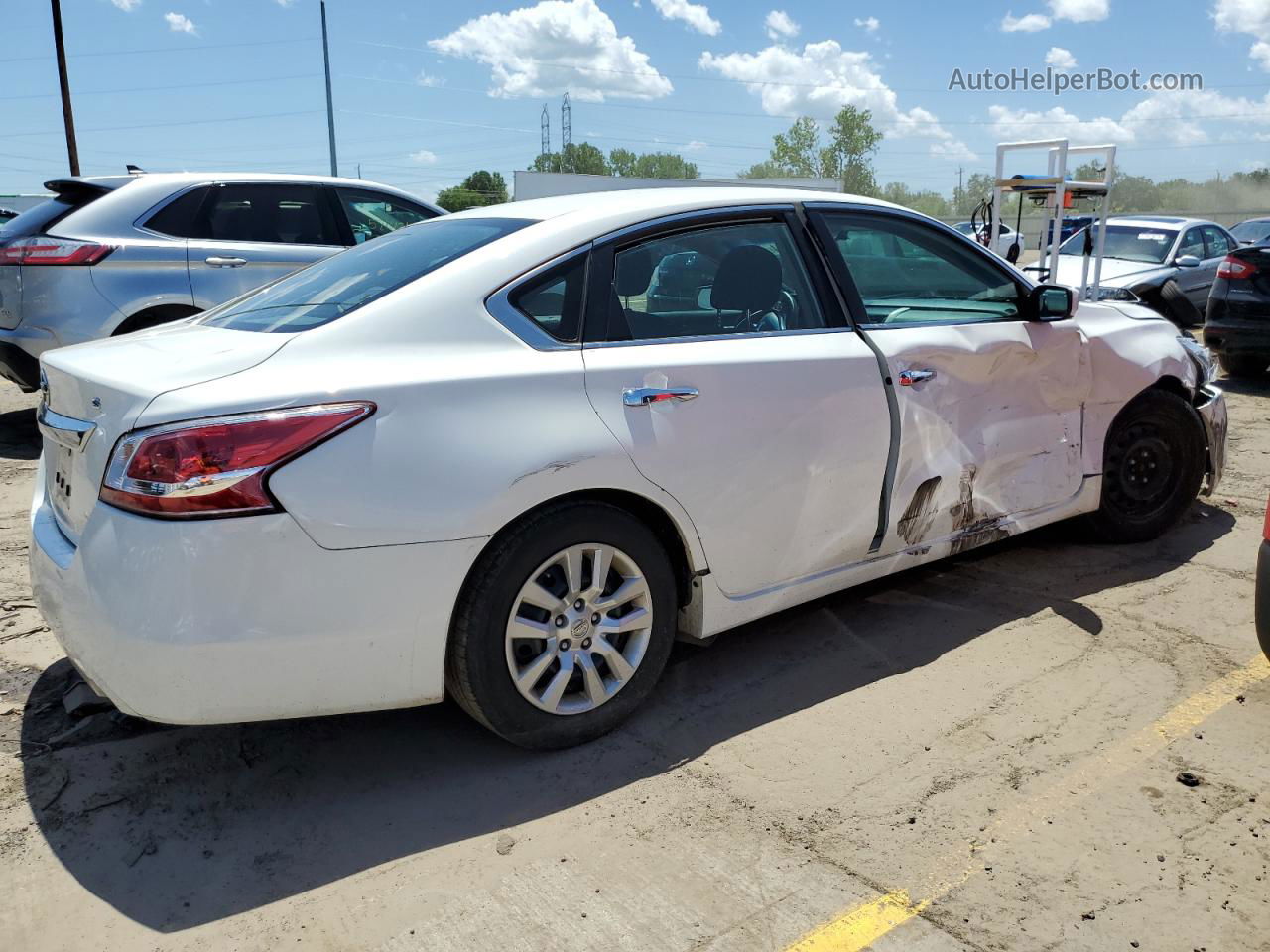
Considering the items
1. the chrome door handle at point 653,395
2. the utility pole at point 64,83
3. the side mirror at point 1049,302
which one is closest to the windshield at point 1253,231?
the side mirror at point 1049,302

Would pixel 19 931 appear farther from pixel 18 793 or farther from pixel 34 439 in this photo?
pixel 34 439

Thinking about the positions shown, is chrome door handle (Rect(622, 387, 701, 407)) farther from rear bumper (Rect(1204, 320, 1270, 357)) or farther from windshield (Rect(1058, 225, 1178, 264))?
windshield (Rect(1058, 225, 1178, 264))

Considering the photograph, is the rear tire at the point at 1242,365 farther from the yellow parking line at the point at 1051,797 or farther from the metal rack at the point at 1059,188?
the yellow parking line at the point at 1051,797

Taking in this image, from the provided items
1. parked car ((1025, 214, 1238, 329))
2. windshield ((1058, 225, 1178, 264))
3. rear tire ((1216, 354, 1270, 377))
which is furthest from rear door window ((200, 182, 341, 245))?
windshield ((1058, 225, 1178, 264))

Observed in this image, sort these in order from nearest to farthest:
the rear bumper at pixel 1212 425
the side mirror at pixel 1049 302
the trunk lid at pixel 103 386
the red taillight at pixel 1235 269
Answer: the trunk lid at pixel 103 386
the side mirror at pixel 1049 302
the rear bumper at pixel 1212 425
the red taillight at pixel 1235 269

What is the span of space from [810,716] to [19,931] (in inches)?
88.3

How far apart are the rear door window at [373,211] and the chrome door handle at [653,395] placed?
16.8 feet

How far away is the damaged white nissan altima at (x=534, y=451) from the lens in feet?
8.23

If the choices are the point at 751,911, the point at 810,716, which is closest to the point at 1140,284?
the point at 810,716

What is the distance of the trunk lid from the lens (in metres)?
2.61

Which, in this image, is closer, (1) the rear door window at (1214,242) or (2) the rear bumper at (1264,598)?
(2) the rear bumper at (1264,598)

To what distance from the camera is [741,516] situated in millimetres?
3297

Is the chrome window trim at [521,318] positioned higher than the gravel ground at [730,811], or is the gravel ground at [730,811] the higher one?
the chrome window trim at [521,318]

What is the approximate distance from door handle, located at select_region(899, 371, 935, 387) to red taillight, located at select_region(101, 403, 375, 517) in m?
2.12
